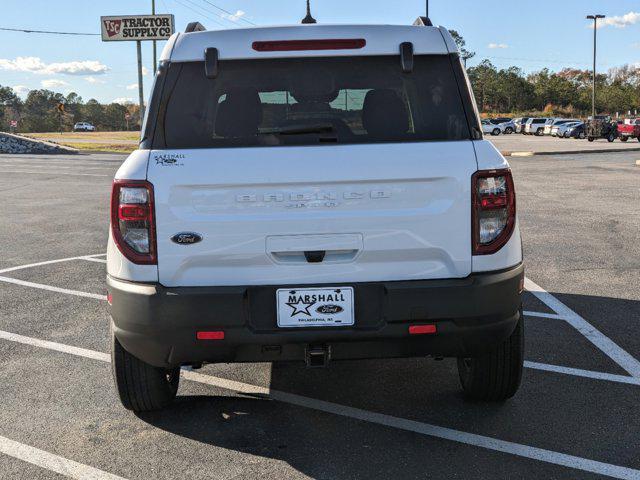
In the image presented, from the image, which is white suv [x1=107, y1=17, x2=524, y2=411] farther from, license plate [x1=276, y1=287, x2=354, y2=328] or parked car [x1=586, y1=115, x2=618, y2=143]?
parked car [x1=586, y1=115, x2=618, y2=143]

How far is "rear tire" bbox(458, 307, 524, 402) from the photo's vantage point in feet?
12.1

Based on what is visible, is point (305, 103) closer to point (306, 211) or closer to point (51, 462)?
point (306, 211)

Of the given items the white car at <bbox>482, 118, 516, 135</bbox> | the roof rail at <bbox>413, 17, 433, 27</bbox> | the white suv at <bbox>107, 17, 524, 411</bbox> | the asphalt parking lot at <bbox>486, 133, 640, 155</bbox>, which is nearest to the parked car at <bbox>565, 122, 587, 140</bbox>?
the asphalt parking lot at <bbox>486, 133, 640, 155</bbox>

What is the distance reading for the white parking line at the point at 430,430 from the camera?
3219mm

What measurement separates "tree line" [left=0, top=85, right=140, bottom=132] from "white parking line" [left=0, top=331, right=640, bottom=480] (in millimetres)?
114272

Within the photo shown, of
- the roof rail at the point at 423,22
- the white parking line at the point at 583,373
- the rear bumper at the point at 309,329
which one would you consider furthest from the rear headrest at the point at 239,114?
the white parking line at the point at 583,373

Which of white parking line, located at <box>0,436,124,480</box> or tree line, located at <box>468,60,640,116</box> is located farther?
tree line, located at <box>468,60,640,116</box>

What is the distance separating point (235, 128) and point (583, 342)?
3143 millimetres

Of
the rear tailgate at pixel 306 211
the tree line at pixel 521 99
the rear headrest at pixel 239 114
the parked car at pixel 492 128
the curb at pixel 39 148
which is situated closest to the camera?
the rear tailgate at pixel 306 211

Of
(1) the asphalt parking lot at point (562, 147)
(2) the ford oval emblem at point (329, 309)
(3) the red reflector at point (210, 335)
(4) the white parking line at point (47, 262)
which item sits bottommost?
(4) the white parking line at point (47, 262)

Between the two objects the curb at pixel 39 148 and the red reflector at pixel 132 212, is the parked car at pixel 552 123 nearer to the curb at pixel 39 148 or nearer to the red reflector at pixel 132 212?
the curb at pixel 39 148

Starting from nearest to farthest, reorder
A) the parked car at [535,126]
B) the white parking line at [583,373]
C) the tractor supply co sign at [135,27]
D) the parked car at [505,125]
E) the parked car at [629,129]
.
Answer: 1. the white parking line at [583,373]
2. the tractor supply co sign at [135,27]
3. the parked car at [629,129]
4. the parked car at [535,126]
5. the parked car at [505,125]

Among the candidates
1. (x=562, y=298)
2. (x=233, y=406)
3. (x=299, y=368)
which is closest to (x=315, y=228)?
(x=233, y=406)

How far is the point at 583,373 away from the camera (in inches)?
176
